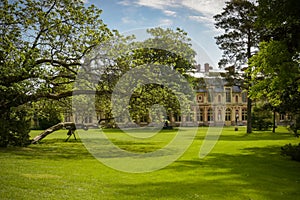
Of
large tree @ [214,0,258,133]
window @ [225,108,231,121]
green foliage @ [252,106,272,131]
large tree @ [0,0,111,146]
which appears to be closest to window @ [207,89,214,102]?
window @ [225,108,231,121]

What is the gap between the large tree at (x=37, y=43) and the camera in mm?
16297

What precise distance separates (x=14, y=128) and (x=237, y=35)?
85.1 feet

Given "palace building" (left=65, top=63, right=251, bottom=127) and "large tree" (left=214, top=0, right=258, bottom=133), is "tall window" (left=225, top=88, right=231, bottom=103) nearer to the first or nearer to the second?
"palace building" (left=65, top=63, right=251, bottom=127)

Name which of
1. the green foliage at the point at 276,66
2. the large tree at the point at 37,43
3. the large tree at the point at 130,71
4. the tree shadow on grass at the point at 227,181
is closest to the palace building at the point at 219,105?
the large tree at the point at 130,71

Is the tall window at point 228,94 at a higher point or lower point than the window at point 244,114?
higher

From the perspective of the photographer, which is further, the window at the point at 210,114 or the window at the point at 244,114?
the window at the point at 244,114

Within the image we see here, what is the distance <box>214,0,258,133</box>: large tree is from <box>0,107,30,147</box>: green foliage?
24.2 meters

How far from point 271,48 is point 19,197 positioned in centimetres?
1163

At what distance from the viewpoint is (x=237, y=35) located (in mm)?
36219

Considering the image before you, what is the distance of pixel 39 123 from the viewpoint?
1964 inches

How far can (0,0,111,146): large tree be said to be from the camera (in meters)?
16.3

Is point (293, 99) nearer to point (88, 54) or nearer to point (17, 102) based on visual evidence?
point (88, 54)

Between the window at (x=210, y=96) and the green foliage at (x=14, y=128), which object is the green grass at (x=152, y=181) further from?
the window at (x=210, y=96)

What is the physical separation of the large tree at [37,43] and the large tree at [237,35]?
2108 cm
